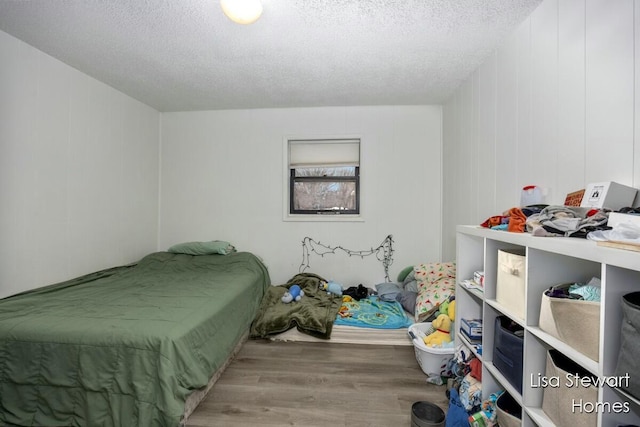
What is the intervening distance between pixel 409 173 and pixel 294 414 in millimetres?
2631

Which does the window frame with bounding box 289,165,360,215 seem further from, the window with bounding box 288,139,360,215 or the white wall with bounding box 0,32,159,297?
the white wall with bounding box 0,32,159,297

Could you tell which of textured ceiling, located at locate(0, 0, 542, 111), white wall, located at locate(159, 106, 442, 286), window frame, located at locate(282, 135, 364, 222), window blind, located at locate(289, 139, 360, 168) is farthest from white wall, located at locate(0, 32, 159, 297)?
window blind, located at locate(289, 139, 360, 168)

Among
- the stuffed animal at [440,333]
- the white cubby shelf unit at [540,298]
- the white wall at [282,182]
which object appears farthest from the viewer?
the white wall at [282,182]

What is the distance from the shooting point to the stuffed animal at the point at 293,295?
2.77 metres

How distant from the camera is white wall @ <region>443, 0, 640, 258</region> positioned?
41.4 inches

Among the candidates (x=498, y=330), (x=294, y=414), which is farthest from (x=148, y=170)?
(x=498, y=330)

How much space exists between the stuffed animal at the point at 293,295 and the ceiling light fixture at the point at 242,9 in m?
2.29

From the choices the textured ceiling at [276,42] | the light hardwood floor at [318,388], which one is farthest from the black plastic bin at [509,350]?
the textured ceiling at [276,42]

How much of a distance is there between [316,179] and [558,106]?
7.85ft

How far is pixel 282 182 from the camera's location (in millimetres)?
3367

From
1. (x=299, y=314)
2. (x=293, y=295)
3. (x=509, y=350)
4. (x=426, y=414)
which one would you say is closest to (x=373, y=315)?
(x=299, y=314)

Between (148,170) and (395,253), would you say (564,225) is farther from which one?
(148,170)

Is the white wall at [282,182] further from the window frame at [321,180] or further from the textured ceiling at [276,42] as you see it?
the textured ceiling at [276,42]

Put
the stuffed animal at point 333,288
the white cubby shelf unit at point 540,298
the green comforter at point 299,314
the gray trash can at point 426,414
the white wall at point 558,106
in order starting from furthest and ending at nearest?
the stuffed animal at point 333,288 < the green comforter at point 299,314 < the gray trash can at point 426,414 < the white wall at point 558,106 < the white cubby shelf unit at point 540,298
